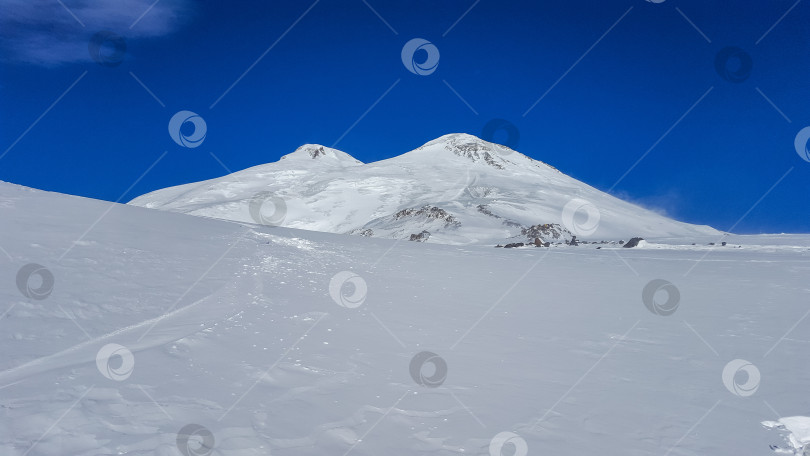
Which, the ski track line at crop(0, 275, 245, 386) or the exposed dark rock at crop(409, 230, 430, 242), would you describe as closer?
the ski track line at crop(0, 275, 245, 386)

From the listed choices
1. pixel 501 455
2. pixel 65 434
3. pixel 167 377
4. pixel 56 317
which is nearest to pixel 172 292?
pixel 56 317

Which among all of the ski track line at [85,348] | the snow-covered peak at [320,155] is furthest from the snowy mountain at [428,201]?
the ski track line at [85,348]

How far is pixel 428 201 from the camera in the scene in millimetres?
59406

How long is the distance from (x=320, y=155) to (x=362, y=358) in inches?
3685

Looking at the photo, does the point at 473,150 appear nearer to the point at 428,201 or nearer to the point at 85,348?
the point at 428,201

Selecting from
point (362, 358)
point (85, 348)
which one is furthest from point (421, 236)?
point (85, 348)

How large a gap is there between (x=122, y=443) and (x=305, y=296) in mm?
5346

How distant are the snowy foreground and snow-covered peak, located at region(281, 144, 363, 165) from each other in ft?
279

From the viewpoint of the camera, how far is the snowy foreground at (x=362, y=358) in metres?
3.85

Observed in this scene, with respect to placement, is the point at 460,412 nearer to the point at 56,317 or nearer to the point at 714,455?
the point at 714,455

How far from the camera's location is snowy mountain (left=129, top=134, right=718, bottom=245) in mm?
49500

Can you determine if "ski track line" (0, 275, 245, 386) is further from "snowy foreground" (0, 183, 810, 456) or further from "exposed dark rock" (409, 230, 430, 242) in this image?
"exposed dark rock" (409, 230, 430, 242)

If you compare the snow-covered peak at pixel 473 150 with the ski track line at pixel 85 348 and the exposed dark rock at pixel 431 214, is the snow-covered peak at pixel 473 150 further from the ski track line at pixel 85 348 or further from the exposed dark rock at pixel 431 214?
the ski track line at pixel 85 348

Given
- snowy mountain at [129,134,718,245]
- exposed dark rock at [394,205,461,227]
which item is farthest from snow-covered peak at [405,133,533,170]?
exposed dark rock at [394,205,461,227]
